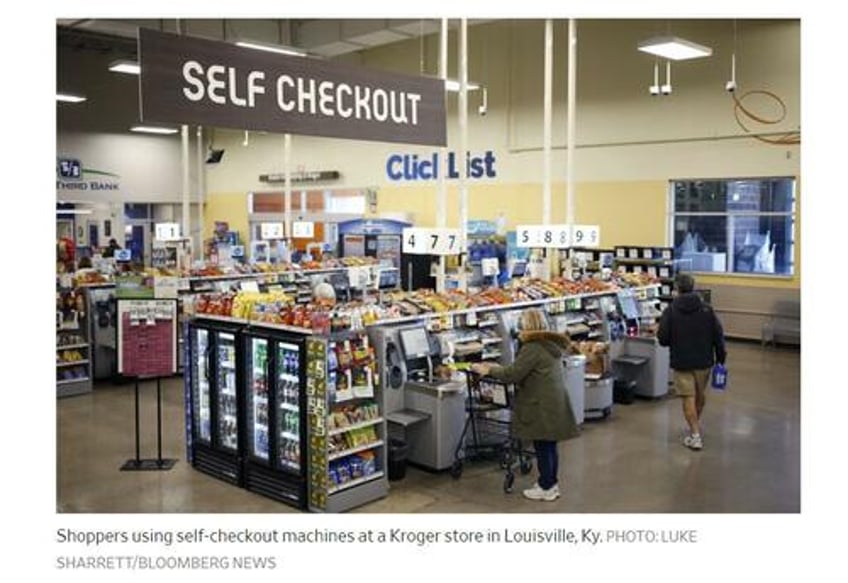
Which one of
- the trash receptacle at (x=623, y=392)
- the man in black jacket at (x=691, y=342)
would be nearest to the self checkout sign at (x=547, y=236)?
the trash receptacle at (x=623, y=392)

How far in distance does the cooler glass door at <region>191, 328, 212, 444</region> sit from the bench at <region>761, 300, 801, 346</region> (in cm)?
961

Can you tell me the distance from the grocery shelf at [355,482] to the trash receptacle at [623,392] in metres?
3.65

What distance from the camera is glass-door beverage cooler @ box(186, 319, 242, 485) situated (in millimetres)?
6137

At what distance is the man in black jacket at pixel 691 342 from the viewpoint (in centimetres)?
686

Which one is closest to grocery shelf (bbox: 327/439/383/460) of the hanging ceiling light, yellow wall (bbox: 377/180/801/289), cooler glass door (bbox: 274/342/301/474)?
cooler glass door (bbox: 274/342/301/474)

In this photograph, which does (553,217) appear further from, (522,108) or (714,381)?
(714,381)

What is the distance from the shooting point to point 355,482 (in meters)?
5.70

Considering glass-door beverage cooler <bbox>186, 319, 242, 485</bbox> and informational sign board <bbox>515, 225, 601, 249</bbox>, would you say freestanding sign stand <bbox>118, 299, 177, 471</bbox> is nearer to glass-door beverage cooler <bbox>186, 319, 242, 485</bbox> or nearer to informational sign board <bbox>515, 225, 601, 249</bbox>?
glass-door beverage cooler <bbox>186, 319, 242, 485</bbox>

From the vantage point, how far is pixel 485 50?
16.9 meters

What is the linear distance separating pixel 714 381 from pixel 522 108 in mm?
10492

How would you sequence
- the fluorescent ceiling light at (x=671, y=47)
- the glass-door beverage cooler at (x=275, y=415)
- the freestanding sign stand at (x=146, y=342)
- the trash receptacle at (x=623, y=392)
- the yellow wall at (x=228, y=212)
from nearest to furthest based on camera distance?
1. the glass-door beverage cooler at (x=275, y=415)
2. the freestanding sign stand at (x=146, y=342)
3. the trash receptacle at (x=623, y=392)
4. the fluorescent ceiling light at (x=671, y=47)
5. the yellow wall at (x=228, y=212)

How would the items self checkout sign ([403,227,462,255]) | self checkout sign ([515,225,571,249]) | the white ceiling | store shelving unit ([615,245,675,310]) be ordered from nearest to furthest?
self checkout sign ([403,227,462,255]), self checkout sign ([515,225,571,249]), the white ceiling, store shelving unit ([615,245,675,310])

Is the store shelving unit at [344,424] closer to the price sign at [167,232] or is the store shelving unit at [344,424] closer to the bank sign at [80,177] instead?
the price sign at [167,232]
